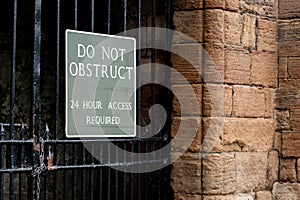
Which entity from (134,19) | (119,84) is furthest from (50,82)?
(119,84)

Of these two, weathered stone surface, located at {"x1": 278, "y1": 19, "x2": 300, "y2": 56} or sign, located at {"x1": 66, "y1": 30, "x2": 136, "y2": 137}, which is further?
weathered stone surface, located at {"x1": 278, "y1": 19, "x2": 300, "y2": 56}

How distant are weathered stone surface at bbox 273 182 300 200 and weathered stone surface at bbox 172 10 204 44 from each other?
1.40 m

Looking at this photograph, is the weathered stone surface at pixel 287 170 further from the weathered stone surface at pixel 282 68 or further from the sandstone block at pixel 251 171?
the weathered stone surface at pixel 282 68

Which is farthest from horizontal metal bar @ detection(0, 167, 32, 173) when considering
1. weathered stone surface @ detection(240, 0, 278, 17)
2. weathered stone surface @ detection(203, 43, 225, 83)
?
weathered stone surface @ detection(240, 0, 278, 17)

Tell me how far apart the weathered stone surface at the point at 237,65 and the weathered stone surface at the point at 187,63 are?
0.22 metres

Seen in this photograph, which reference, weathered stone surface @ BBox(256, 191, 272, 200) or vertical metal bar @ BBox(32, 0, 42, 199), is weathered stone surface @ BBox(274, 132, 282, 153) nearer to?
weathered stone surface @ BBox(256, 191, 272, 200)

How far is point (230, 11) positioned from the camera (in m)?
5.15

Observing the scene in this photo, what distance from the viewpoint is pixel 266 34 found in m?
5.48

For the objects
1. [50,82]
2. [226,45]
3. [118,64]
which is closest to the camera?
[118,64]

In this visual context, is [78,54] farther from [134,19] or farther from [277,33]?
[277,33]

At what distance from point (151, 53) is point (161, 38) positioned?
0.14 metres

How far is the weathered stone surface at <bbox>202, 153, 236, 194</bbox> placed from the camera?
496 cm

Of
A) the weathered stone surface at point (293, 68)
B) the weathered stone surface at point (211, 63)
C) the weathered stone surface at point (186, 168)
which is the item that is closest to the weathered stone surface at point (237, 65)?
the weathered stone surface at point (211, 63)

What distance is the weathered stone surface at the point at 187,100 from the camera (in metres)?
5.02
